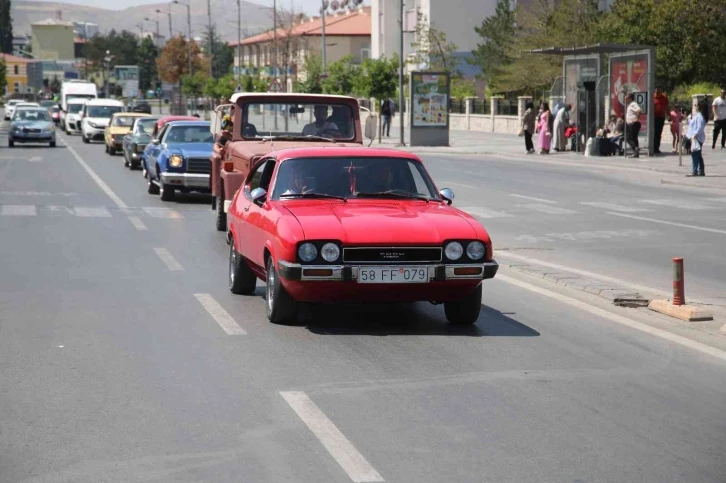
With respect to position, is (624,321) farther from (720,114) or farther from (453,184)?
(720,114)

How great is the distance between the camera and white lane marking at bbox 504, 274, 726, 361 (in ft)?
30.2

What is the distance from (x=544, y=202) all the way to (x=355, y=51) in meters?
119

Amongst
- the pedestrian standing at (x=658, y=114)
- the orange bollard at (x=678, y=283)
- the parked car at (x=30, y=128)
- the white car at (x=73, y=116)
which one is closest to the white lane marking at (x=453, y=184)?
the pedestrian standing at (x=658, y=114)

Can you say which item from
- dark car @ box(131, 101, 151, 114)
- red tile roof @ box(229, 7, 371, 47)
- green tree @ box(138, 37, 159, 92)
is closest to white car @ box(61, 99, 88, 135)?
dark car @ box(131, 101, 151, 114)

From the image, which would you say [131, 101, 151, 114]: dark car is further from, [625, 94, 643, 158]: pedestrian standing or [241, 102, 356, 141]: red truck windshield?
[241, 102, 356, 141]: red truck windshield

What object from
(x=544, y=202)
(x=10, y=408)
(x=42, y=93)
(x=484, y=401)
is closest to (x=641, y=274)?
(x=484, y=401)

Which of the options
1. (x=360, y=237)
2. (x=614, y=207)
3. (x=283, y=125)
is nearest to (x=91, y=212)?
(x=283, y=125)

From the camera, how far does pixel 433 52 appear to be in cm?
9088

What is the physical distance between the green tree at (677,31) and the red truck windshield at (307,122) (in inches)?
1343

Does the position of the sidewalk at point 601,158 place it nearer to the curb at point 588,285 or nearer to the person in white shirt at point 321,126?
the person in white shirt at point 321,126

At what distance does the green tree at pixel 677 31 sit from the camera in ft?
162

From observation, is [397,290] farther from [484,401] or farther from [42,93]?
[42,93]

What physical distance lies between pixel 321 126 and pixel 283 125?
0.67 metres

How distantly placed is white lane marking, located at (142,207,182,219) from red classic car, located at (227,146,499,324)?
33.3 feet
